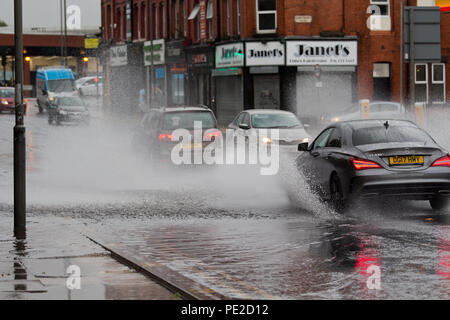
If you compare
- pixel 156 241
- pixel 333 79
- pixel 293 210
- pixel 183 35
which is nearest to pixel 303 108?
pixel 333 79

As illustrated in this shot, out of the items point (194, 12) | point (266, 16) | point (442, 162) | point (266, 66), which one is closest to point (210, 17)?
point (194, 12)

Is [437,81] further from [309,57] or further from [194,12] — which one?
[194,12]

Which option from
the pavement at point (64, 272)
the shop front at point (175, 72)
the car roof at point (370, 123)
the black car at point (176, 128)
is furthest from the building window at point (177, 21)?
the pavement at point (64, 272)

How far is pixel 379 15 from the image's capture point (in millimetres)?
47031

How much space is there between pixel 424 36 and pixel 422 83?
25795 millimetres

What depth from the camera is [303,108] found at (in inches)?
1796

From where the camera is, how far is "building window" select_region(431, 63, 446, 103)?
1914 inches

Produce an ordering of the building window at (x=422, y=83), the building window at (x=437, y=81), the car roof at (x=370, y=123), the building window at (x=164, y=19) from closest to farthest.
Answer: the car roof at (x=370, y=123) < the building window at (x=422, y=83) < the building window at (x=437, y=81) < the building window at (x=164, y=19)

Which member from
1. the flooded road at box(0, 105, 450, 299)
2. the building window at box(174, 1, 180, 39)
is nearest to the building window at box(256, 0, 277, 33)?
the building window at box(174, 1, 180, 39)

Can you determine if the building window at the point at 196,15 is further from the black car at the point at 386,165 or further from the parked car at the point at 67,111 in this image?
the black car at the point at 386,165

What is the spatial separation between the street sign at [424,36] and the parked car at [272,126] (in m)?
3.45

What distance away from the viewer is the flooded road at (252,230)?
9.02 meters

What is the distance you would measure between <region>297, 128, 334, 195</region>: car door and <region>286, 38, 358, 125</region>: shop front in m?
29.0
